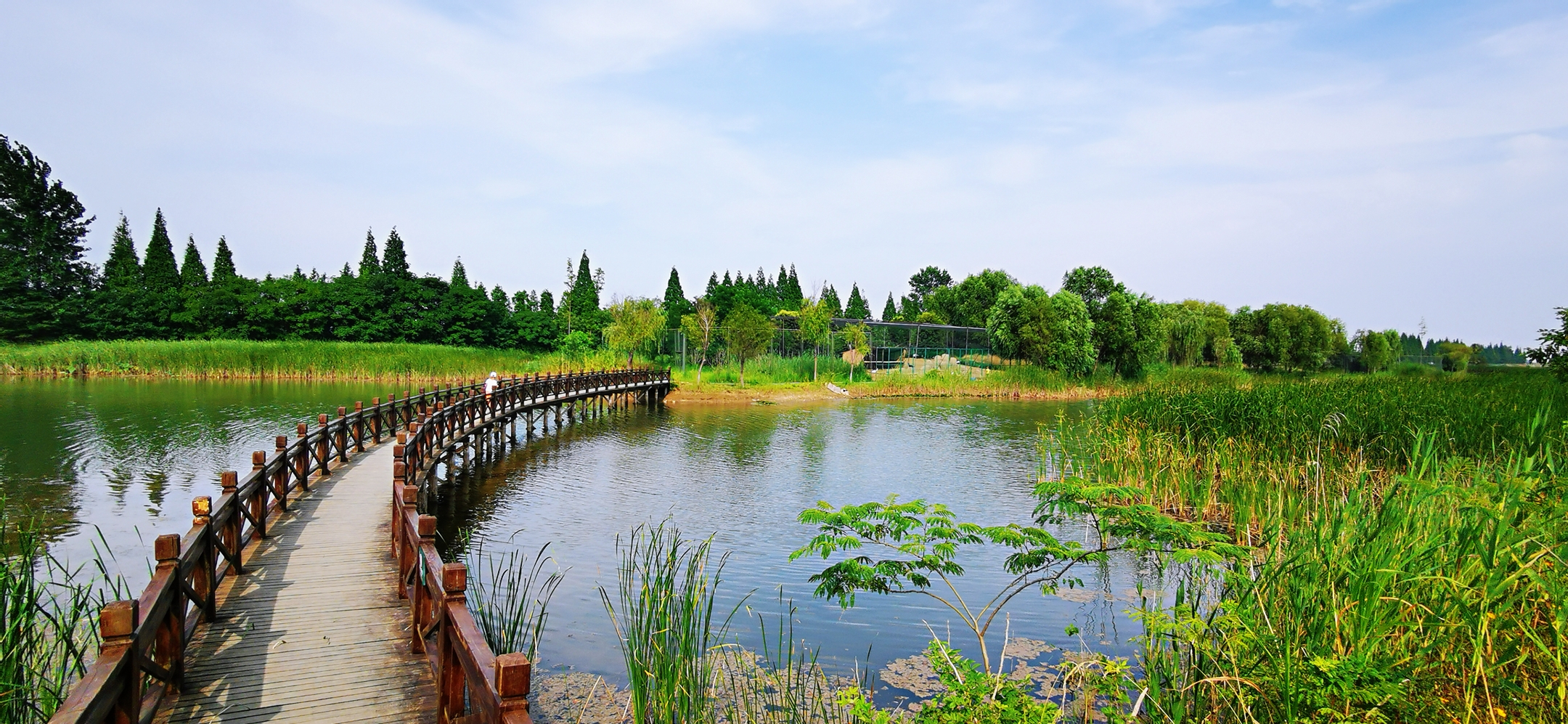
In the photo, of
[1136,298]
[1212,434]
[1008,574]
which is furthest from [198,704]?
[1136,298]

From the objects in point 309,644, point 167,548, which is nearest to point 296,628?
point 309,644

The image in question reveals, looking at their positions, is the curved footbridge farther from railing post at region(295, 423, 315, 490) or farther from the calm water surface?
the calm water surface

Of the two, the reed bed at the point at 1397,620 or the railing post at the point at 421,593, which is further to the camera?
the railing post at the point at 421,593

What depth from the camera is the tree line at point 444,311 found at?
43562mm

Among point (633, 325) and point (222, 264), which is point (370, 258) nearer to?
point (222, 264)

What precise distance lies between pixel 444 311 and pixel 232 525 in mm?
48908

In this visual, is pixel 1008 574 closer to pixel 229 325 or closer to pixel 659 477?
pixel 659 477

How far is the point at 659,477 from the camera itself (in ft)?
53.7

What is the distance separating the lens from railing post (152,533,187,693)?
496 cm

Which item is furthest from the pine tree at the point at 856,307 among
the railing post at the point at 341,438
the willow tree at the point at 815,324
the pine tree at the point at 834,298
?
the railing post at the point at 341,438

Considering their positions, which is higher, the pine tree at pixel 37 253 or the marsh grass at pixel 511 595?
the pine tree at pixel 37 253

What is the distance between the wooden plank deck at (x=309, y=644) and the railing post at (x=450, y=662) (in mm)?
336

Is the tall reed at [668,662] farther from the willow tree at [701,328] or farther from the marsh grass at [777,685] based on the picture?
the willow tree at [701,328]

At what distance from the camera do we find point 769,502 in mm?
14250
